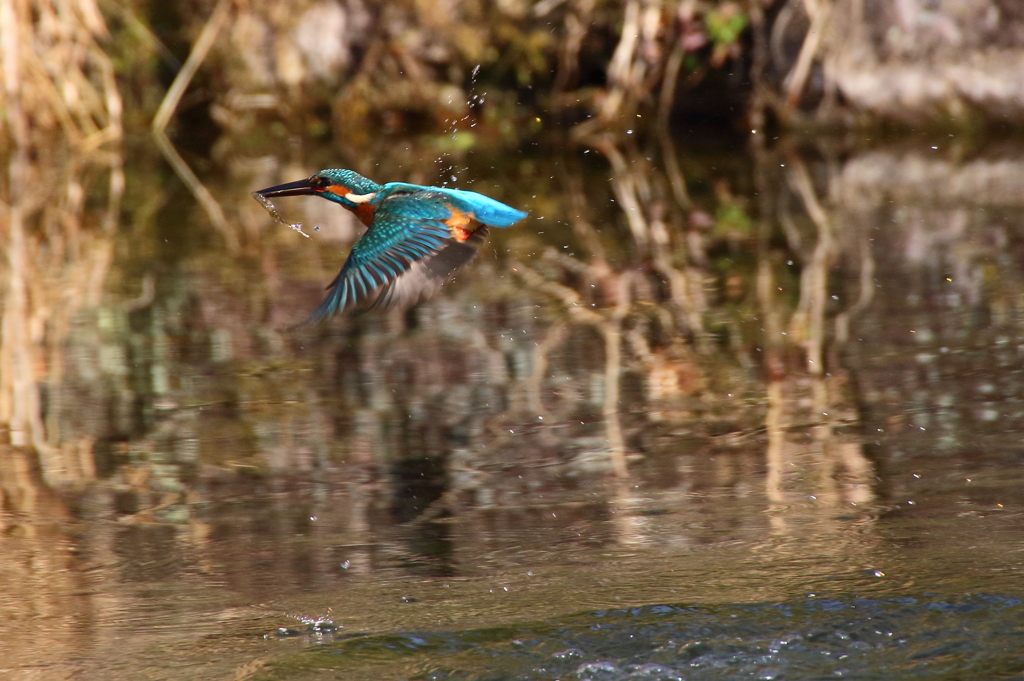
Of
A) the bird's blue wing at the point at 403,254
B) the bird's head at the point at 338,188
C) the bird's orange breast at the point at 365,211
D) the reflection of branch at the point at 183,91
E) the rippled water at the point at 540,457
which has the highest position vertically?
the reflection of branch at the point at 183,91

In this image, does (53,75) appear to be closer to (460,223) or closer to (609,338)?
(609,338)

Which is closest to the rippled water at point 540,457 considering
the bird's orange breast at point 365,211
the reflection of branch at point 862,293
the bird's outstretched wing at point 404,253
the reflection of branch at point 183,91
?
the reflection of branch at point 862,293

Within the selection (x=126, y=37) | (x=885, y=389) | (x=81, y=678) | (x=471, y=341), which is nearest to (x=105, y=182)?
(x=126, y=37)

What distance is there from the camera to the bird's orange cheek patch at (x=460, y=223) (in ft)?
9.94

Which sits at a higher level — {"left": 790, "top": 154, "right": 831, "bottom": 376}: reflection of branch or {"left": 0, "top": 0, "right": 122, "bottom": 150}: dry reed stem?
{"left": 0, "top": 0, "right": 122, "bottom": 150}: dry reed stem

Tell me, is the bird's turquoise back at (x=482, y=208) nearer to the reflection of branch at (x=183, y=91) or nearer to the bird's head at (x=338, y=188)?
the bird's head at (x=338, y=188)

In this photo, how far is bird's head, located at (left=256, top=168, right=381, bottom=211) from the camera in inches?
128

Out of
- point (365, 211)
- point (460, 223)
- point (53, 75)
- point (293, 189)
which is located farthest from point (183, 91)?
point (460, 223)

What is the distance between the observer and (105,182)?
7.68 metres

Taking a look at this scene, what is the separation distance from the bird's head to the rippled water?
0.59m

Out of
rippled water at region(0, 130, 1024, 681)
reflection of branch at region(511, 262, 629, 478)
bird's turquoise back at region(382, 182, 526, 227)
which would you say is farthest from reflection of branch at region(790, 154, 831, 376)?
bird's turquoise back at region(382, 182, 526, 227)

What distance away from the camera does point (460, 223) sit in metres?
3.04

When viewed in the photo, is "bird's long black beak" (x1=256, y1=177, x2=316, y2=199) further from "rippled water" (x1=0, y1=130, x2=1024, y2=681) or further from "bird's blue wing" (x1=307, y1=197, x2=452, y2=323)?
"rippled water" (x1=0, y1=130, x2=1024, y2=681)

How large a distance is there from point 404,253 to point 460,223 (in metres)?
0.20
